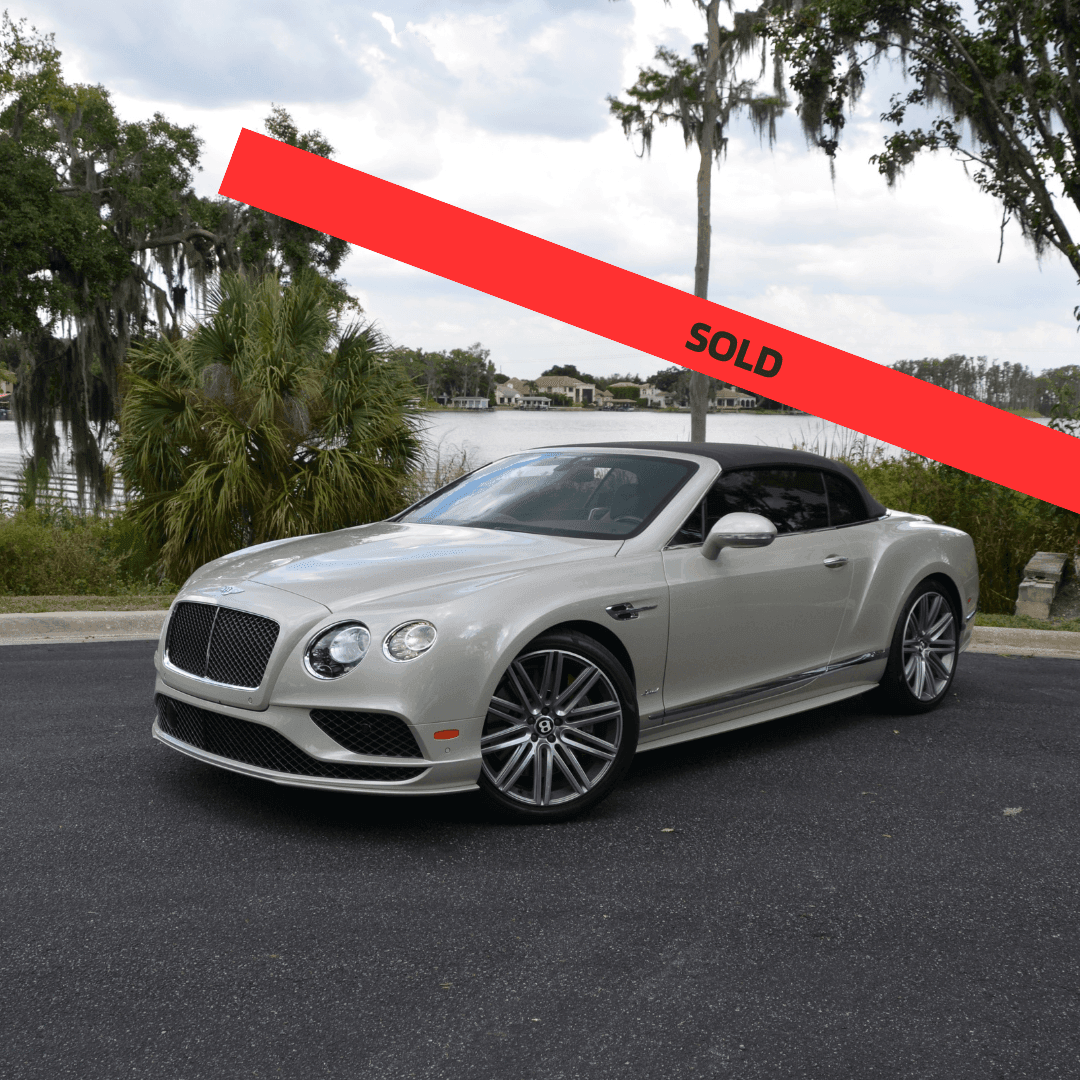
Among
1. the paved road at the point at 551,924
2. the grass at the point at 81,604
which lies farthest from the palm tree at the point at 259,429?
the paved road at the point at 551,924

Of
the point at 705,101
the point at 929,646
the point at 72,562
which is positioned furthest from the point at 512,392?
the point at 929,646

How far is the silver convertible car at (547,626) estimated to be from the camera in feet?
13.6

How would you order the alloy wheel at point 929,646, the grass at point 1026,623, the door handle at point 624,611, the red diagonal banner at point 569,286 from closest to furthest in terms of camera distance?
the door handle at point 624,611 < the alloy wheel at point 929,646 < the red diagonal banner at point 569,286 < the grass at point 1026,623

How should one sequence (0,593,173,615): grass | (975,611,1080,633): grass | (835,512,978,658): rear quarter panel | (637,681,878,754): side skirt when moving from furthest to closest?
(975,611,1080,633): grass, (0,593,173,615): grass, (835,512,978,658): rear quarter panel, (637,681,878,754): side skirt

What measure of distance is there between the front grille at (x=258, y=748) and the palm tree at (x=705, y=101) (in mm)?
20814

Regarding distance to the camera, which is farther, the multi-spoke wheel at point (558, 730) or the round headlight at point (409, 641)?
the multi-spoke wheel at point (558, 730)

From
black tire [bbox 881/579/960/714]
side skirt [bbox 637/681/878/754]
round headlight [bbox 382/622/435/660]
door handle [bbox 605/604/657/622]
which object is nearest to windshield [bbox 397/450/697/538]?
door handle [bbox 605/604/657/622]

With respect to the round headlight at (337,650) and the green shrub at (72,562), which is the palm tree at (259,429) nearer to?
the green shrub at (72,562)

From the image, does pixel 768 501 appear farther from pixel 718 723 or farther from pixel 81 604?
pixel 81 604

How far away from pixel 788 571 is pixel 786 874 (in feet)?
5.91

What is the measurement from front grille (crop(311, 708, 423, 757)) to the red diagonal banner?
4104mm

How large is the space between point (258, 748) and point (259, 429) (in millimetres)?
8453

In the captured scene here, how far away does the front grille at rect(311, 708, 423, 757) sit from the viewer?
4.13 metres

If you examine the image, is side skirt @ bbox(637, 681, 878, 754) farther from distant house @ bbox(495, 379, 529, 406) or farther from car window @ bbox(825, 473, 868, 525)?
distant house @ bbox(495, 379, 529, 406)
